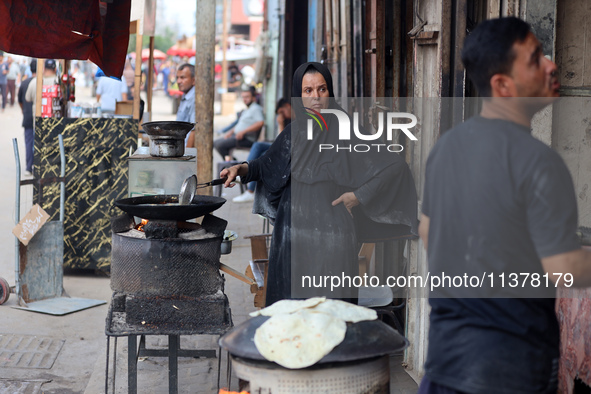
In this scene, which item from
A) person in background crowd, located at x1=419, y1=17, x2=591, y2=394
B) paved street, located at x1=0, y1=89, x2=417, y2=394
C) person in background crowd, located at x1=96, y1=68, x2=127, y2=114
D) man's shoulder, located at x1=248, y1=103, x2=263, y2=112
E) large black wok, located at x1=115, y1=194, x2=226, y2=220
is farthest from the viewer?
person in background crowd, located at x1=96, y1=68, x2=127, y2=114

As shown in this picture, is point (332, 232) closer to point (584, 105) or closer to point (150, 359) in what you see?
point (584, 105)

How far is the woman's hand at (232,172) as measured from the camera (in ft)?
12.6

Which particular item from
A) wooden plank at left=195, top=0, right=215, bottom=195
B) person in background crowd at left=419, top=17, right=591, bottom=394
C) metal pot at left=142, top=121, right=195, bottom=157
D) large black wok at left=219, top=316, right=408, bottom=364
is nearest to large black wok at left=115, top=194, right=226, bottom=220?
metal pot at left=142, top=121, right=195, bottom=157

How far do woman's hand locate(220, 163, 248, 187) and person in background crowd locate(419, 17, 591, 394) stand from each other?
1986mm

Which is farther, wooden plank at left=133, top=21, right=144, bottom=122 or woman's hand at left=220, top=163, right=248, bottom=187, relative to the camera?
wooden plank at left=133, top=21, right=144, bottom=122

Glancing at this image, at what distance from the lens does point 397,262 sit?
5086mm

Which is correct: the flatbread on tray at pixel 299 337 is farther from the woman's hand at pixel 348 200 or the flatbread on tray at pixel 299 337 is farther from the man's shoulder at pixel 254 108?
the man's shoulder at pixel 254 108

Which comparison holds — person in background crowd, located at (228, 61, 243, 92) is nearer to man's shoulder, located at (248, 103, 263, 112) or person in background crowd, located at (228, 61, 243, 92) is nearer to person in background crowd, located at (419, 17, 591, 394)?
man's shoulder, located at (248, 103, 263, 112)

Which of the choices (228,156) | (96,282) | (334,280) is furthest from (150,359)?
(228,156)

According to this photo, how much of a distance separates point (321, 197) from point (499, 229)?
1.97 m

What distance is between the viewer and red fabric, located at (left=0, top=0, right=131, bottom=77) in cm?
473

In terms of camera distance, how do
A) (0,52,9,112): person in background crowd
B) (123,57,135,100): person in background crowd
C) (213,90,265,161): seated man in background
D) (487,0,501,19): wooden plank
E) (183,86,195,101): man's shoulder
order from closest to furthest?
(487,0,501,19): wooden plank < (183,86,195,101): man's shoulder < (213,90,265,161): seated man in background < (123,57,135,100): person in background crowd < (0,52,9,112): person in background crowd

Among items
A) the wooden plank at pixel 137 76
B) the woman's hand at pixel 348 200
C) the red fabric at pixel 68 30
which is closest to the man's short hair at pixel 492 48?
the woman's hand at pixel 348 200

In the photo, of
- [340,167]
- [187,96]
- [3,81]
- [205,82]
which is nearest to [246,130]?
[187,96]
